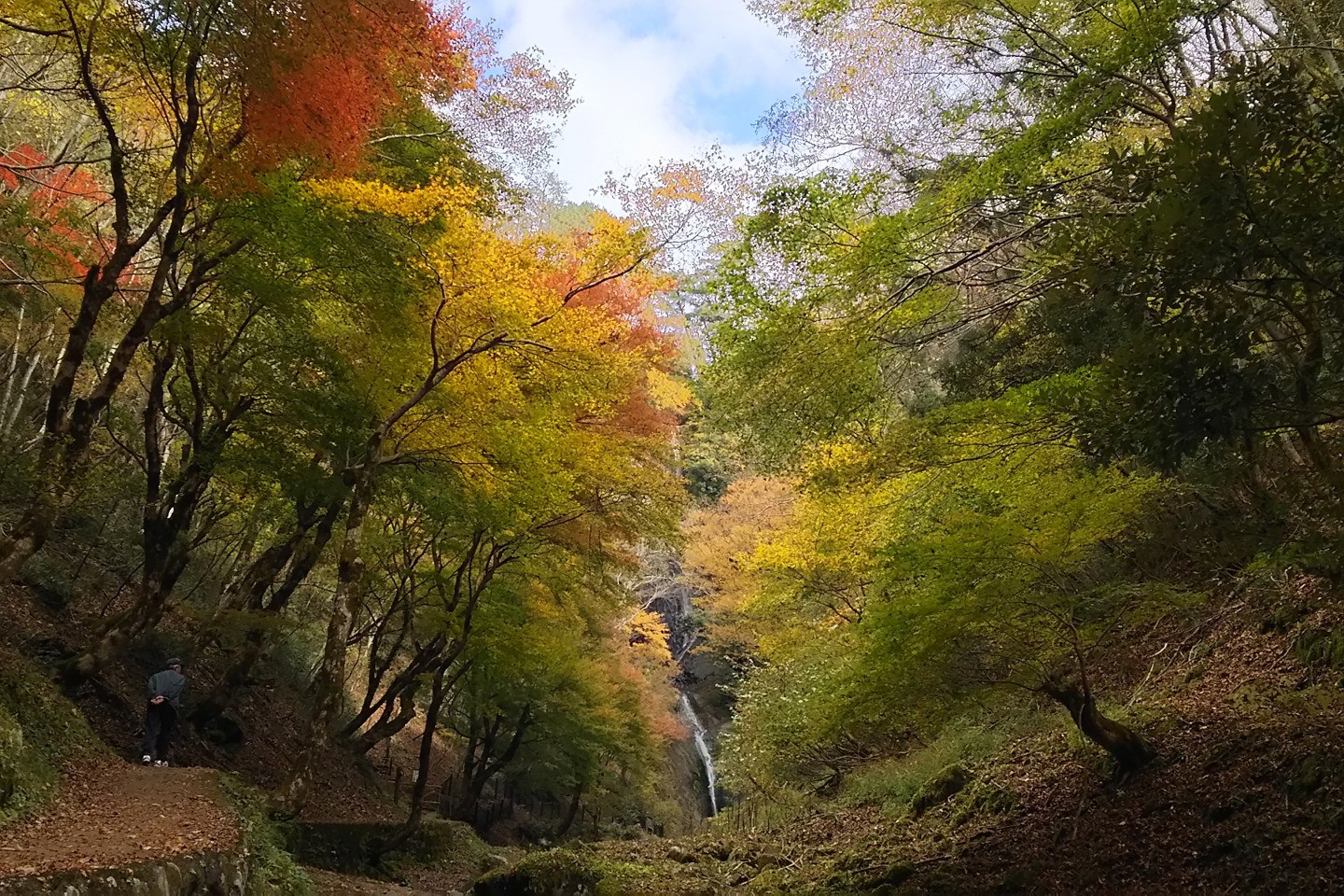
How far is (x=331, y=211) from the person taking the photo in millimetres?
7281

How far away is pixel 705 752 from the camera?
26.2 meters

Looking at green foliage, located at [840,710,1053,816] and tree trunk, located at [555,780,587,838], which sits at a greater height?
green foliage, located at [840,710,1053,816]

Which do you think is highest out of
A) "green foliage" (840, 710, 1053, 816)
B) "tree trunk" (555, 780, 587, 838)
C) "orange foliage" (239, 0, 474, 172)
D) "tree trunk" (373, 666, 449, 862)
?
"orange foliage" (239, 0, 474, 172)

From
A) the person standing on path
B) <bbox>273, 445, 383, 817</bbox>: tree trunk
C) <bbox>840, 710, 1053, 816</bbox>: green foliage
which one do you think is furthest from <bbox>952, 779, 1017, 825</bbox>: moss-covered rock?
the person standing on path

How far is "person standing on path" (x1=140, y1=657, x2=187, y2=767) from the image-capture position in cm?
792

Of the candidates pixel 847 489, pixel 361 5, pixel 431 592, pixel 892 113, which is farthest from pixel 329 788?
pixel 892 113

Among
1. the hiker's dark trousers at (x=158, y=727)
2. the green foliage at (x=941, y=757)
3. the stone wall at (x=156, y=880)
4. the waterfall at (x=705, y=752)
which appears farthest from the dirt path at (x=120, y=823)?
the waterfall at (x=705, y=752)

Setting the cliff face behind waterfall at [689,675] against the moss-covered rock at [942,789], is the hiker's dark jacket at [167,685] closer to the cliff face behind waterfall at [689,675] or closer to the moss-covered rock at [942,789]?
the moss-covered rock at [942,789]

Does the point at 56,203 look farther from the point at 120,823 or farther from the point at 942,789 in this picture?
the point at 942,789

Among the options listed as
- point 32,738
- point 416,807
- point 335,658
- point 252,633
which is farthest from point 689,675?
point 32,738

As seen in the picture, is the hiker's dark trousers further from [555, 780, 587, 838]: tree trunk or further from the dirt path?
[555, 780, 587, 838]: tree trunk

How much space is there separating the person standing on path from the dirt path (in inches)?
23.6

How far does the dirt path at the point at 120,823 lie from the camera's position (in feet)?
13.3

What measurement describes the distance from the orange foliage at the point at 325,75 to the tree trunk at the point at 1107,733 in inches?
317
